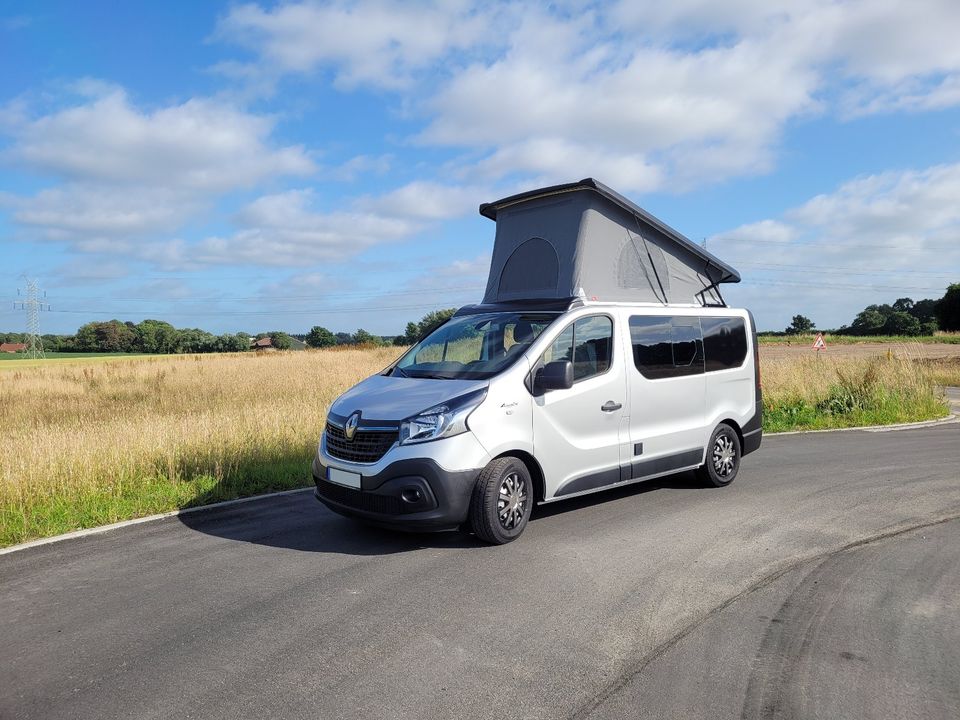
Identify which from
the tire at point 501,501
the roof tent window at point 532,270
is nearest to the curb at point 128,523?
the tire at point 501,501

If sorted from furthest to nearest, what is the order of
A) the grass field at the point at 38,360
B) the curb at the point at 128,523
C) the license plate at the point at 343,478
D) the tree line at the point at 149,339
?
the tree line at the point at 149,339
the grass field at the point at 38,360
the curb at the point at 128,523
the license plate at the point at 343,478

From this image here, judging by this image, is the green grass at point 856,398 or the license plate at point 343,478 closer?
the license plate at point 343,478

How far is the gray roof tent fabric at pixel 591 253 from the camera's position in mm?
8617

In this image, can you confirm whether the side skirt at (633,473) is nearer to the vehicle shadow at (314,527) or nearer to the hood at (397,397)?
the vehicle shadow at (314,527)

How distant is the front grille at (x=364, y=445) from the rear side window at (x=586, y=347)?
152 centimetres

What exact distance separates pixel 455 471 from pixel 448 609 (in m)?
1.22

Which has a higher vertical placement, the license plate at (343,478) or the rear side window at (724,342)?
the rear side window at (724,342)

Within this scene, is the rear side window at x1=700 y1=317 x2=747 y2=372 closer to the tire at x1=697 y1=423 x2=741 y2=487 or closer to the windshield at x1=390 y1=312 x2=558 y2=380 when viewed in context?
the tire at x1=697 y1=423 x2=741 y2=487

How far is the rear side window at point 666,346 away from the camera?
7234 millimetres

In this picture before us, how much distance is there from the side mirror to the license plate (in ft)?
5.39

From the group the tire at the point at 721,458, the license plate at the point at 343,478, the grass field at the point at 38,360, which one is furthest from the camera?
the grass field at the point at 38,360

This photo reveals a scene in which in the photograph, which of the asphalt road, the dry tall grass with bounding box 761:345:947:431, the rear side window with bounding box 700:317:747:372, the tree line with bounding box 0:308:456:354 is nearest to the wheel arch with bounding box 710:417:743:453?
the rear side window with bounding box 700:317:747:372

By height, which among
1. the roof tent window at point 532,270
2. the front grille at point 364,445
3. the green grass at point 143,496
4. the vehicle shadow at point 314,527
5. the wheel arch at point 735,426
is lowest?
the vehicle shadow at point 314,527

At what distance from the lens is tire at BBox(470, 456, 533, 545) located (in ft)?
18.7
